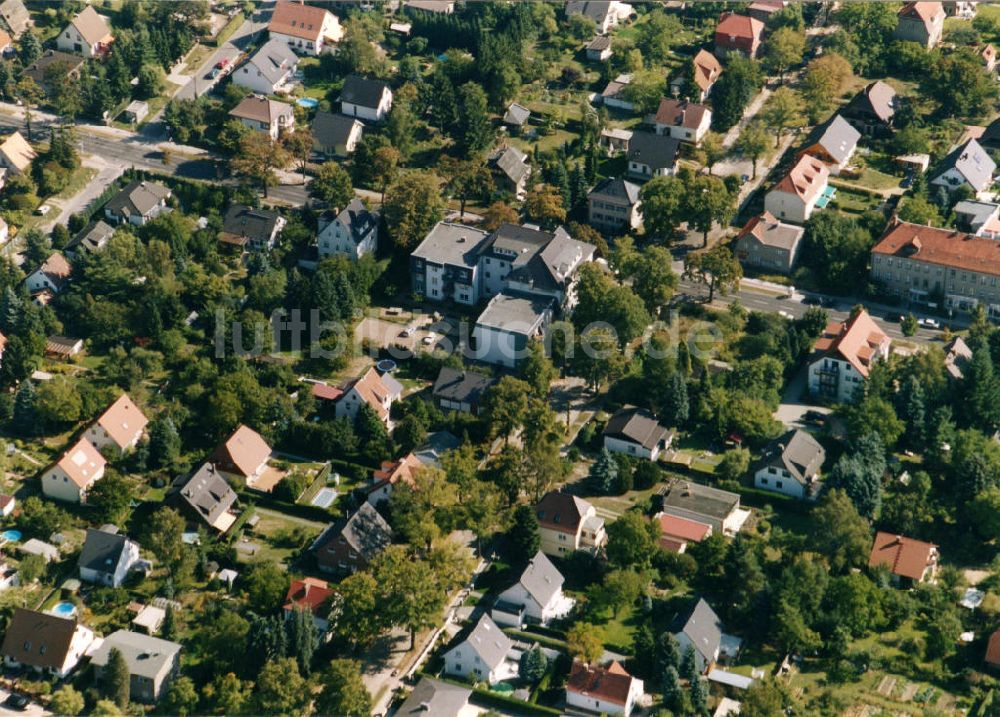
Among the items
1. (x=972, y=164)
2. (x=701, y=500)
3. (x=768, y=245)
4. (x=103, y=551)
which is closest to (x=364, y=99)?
(x=768, y=245)

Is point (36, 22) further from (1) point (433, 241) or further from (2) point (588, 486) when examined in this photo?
(2) point (588, 486)

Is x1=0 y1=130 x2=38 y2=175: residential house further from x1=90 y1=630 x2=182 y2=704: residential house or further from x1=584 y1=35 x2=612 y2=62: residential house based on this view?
x1=90 y1=630 x2=182 y2=704: residential house

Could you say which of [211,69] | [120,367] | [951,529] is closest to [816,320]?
[951,529]

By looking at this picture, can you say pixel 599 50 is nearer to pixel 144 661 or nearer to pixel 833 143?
pixel 833 143

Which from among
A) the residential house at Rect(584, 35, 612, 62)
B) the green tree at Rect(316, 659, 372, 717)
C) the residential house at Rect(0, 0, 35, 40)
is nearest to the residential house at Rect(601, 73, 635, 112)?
the residential house at Rect(584, 35, 612, 62)

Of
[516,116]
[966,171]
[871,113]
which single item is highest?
[871,113]

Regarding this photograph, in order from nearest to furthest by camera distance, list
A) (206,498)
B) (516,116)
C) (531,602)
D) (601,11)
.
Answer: (531,602)
(206,498)
(516,116)
(601,11)

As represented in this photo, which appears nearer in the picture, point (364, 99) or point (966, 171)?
point (966, 171)
